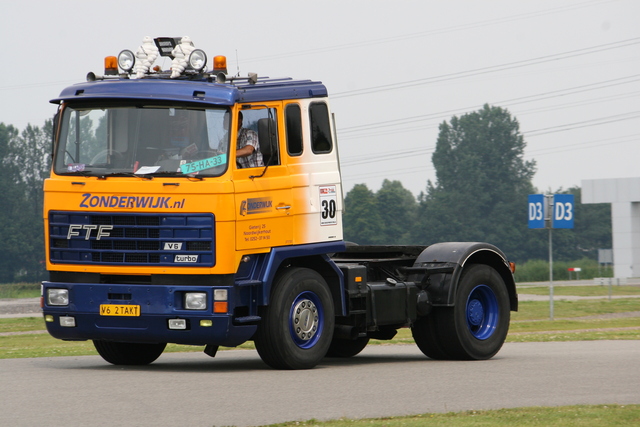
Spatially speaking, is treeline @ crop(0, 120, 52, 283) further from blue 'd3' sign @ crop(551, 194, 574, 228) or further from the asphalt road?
the asphalt road

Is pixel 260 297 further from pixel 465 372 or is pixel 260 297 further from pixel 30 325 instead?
pixel 30 325

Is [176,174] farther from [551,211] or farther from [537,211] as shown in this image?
[537,211]

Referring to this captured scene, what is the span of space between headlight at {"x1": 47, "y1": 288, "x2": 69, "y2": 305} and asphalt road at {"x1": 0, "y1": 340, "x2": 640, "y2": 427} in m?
0.80

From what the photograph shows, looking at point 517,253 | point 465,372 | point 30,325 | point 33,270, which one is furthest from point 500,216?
point 465,372

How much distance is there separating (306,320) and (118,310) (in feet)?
7.22

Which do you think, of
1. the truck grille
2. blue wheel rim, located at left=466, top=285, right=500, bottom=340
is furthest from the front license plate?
blue wheel rim, located at left=466, top=285, right=500, bottom=340

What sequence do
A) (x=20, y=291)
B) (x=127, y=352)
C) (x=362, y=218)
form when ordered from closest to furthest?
(x=127, y=352) → (x=20, y=291) → (x=362, y=218)

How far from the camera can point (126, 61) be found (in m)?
13.6

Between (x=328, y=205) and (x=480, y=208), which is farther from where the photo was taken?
(x=480, y=208)

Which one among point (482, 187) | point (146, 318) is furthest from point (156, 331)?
point (482, 187)

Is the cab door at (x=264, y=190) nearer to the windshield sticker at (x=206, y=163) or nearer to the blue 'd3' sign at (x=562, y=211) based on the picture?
the windshield sticker at (x=206, y=163)

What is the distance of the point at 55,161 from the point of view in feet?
42.1

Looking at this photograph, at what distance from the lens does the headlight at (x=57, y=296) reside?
1282 cm

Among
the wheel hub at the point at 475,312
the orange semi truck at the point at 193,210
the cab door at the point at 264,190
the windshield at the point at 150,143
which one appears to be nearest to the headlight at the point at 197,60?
the orange semi truck at the point at 193,210
